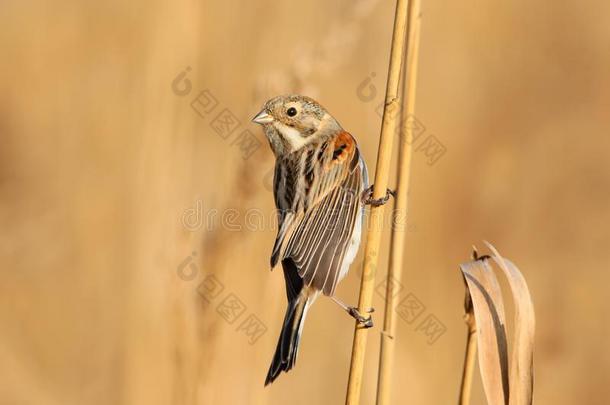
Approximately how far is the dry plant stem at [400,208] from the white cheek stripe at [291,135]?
2.32 ft

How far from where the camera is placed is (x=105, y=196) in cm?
363

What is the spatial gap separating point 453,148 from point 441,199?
0.94 ft

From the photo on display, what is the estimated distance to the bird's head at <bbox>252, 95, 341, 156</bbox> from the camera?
112 inches

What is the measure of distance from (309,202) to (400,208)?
1.81ft

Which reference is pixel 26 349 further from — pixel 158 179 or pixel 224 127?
pixel 224 127

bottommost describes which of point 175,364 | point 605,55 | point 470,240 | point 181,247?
point 175,364

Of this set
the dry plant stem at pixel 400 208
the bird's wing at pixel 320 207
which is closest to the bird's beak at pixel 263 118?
the bird's wing at pixel 320 207

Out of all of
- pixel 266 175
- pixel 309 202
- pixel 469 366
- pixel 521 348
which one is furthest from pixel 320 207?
pixel 521 348

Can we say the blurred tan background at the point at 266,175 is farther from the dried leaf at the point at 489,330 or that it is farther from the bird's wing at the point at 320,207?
the dried leaf at the point at 489,330

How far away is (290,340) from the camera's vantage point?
2309 mm

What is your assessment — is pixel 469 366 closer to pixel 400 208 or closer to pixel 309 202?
pixel 400 208

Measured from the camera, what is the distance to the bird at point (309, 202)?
8.07ft

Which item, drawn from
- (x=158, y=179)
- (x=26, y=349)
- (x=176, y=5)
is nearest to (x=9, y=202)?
(x=26, y=349)

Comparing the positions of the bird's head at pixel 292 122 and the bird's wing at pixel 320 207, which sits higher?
the bird's head at pixel 292 122
